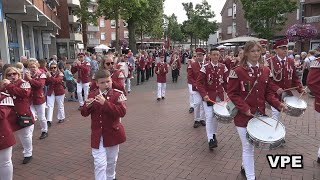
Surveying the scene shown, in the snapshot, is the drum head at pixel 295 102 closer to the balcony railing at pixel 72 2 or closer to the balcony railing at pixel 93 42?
the balcony railing at pixel 72 2

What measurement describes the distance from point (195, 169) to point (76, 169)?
6.67ft

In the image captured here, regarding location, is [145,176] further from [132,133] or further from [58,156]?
[132,133]

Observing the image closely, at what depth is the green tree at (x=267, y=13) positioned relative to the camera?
26419mm

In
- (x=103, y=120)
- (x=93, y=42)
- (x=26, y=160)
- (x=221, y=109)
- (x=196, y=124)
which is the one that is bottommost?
(x=26, y=160)

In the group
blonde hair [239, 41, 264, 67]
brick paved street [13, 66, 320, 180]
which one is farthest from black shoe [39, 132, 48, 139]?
blonde hair [239, 41, 264, 67]

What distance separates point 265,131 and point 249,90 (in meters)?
0.63

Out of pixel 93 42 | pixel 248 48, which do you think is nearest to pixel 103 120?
pixel 248 48

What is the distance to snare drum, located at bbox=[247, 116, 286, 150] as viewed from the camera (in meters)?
3.85

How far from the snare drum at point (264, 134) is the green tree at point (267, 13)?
969 inches

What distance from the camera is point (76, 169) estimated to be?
5.46 meters

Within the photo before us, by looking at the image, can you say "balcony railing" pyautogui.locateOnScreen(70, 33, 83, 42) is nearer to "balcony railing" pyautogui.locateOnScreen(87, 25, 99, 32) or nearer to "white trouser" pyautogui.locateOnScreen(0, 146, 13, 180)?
"balcony railing" pyautogui.locateOnScreen(87, 25, 99, 32)

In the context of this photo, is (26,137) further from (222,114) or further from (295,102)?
(295,102)

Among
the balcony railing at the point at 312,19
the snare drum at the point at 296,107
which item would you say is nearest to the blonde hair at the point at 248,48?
the snare drum at the point at 296,107

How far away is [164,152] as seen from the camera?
6.20 meters
